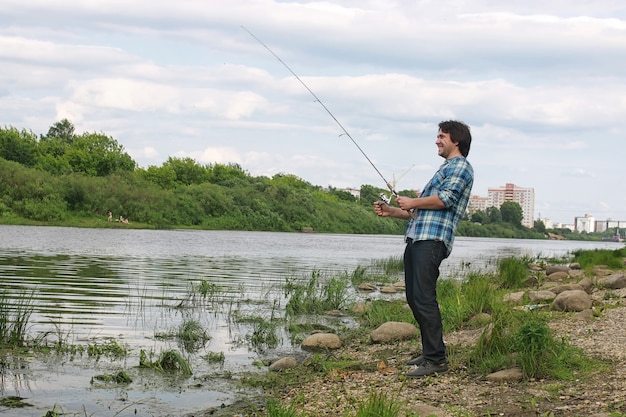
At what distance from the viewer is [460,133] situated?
21.8ft

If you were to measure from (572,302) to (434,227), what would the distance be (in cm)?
421

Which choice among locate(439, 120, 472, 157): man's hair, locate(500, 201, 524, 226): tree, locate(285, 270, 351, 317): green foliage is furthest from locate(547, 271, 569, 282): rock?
locate(500, 201, 524, 226): tree

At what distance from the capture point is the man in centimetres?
640

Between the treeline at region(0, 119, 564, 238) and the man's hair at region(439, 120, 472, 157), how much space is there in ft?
150

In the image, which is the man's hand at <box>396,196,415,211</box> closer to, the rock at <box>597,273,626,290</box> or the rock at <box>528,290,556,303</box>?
the rock at <box>528,290,556,303</box>

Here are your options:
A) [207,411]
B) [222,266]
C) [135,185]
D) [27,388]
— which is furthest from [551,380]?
[135,185]

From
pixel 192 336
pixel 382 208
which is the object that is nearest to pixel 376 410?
pixel 382 208

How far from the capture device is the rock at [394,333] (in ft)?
29.5

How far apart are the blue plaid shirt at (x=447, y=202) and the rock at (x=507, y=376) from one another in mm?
1178

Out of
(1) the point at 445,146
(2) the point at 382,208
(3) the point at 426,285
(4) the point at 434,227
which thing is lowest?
(3) the point at 426,285

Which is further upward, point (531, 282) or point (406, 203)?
point (406, 203)

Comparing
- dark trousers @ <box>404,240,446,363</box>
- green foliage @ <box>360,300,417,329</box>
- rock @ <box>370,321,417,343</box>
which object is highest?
dark trousers @ <box>404,240,446,363</box>

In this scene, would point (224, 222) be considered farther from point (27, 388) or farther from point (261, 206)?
point (27, 388)

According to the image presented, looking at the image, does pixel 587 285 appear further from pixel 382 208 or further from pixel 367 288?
pixel 382 208
